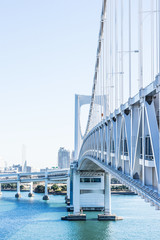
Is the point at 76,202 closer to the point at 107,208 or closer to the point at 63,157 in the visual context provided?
the point at 107,208

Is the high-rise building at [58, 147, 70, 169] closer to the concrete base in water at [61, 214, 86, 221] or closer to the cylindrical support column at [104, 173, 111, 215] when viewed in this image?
the cylindrical support column at [104, 173, 111, 215]

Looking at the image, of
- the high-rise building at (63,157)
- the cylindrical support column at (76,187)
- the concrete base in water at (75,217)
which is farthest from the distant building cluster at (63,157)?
the concrete base in water at (75,217)

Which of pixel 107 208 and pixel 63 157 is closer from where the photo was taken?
pixel 107 208

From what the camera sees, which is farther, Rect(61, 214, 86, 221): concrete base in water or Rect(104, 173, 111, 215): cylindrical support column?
Rect(104, 173, 111, 215): cylindrical support column

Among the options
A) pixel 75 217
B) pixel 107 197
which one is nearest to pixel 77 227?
pixel 75 217

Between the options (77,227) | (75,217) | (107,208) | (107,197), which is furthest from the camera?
(107,197)

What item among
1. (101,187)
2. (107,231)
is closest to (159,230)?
(107,231)

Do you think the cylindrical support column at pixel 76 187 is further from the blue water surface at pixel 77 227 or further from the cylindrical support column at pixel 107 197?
the cylindrical support column at pixel 107 197

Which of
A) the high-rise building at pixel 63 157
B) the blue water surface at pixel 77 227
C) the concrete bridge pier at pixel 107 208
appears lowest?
the blue water surface at pixel 77 227

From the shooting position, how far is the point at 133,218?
28000mm

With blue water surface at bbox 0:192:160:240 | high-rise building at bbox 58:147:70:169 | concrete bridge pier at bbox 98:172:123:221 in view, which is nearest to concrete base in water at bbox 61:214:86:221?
blue water surface at bbox 0:192:160:240

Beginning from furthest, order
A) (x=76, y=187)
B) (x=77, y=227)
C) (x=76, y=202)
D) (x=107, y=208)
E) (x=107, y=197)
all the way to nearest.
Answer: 1. (x=76, y=187)
2. (x=107, y=197)
3. (x=76, y=202)
4. (x=107, y=208)
5. (x=77, y=227)

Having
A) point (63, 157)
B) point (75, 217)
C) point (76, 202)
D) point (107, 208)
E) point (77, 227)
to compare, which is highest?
point (63, 157)

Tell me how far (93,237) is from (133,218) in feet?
20.4
